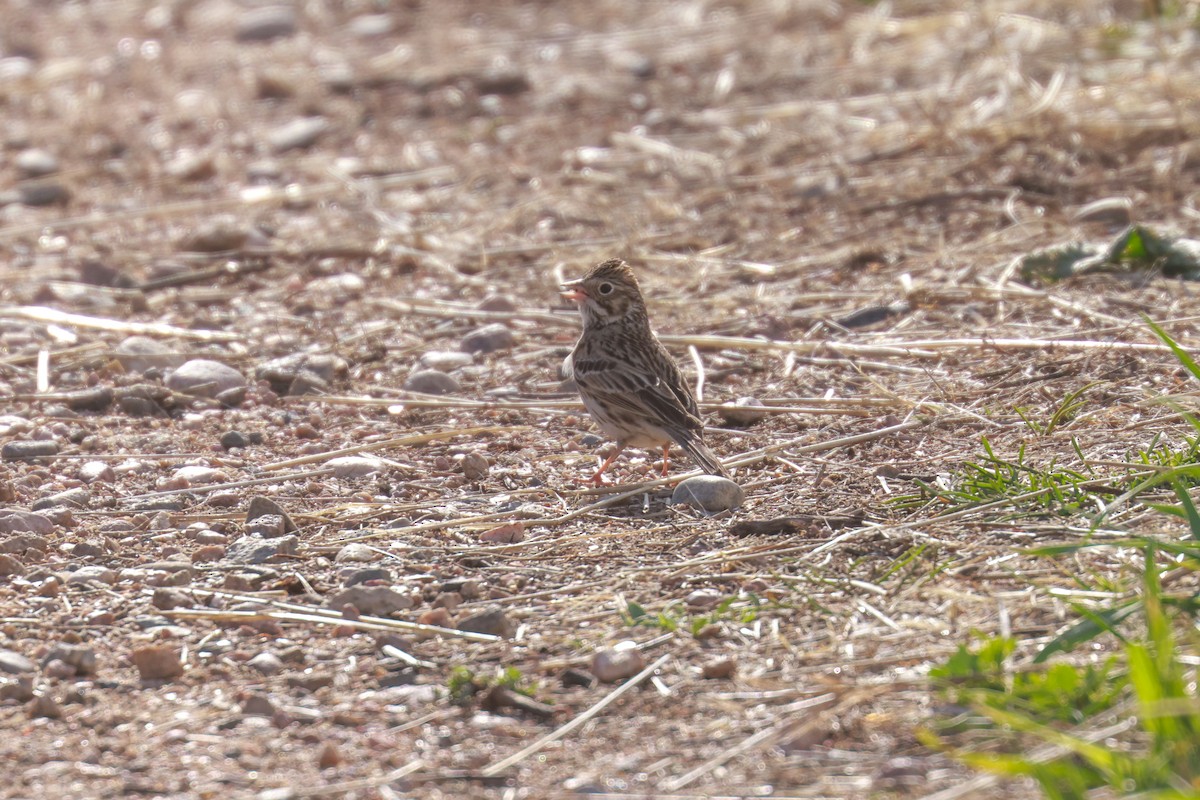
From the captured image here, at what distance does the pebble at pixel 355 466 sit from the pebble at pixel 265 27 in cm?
951

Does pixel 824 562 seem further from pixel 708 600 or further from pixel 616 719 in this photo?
pixel 616 719

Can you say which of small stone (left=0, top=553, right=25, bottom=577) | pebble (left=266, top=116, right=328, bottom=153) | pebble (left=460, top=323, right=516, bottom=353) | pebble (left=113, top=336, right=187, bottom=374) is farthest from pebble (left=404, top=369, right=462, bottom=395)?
pebble (left=266, top=116, right=328, bottom=153)

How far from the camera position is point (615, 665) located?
415 cm

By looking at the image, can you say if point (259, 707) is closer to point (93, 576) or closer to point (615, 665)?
point (615, 665)

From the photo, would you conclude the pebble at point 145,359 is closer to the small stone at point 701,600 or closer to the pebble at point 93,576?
the pebble at point 93,576

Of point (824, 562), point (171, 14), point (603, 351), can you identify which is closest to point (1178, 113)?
point (603, 351)

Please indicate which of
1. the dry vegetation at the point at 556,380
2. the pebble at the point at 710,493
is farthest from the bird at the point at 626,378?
the dry vegetation at the point at 556,380

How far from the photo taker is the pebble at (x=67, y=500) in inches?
222

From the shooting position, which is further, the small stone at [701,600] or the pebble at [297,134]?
the pebble at [297,134]

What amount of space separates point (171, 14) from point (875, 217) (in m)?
9.52

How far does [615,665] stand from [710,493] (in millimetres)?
1369

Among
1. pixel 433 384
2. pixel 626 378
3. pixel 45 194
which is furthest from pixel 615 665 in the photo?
pixel 45 194

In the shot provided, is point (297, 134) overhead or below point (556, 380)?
overhead

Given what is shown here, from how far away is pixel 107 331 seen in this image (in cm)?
799
